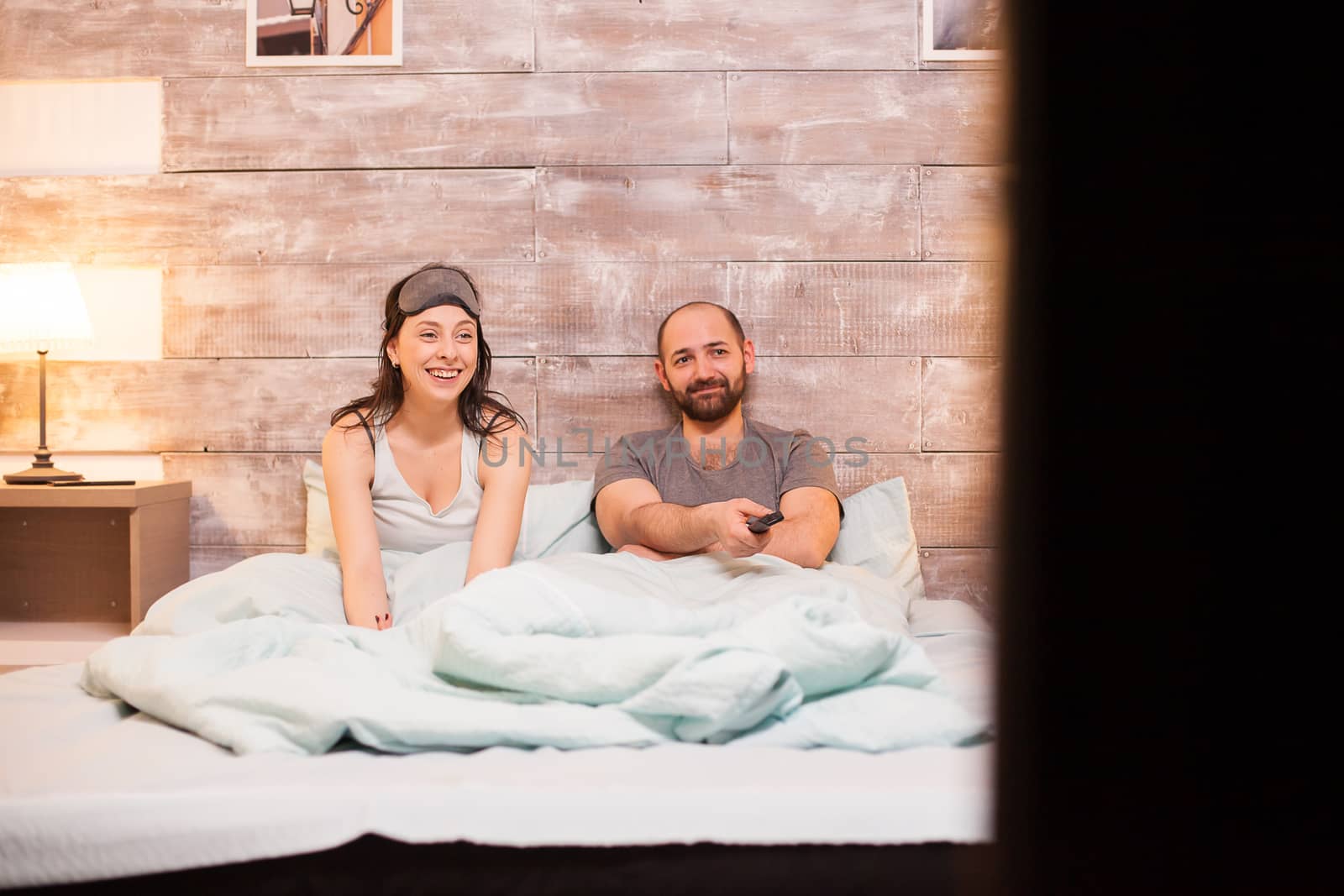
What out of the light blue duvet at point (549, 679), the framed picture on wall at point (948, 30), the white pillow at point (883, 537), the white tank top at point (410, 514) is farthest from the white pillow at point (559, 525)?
the framed picture on wall at point (948, 30)

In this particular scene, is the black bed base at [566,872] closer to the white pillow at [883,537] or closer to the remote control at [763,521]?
the remote control at [763,521]

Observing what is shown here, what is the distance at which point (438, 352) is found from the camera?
162 cm

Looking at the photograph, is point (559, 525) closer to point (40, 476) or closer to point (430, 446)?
point (430, 446)

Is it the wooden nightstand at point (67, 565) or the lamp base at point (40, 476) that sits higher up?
the lamp base at point (40, 476)

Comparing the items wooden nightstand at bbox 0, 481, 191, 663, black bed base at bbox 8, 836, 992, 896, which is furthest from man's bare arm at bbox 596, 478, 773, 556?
wooden nightstand at bbox 0, 481, 191, 663

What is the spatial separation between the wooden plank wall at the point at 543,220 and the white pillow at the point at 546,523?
0.59 ft

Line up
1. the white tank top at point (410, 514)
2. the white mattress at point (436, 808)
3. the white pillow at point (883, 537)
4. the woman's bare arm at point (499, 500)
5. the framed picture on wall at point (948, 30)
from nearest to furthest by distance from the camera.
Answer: the white mattress at point (436, 808)
the woman's bare arm at point (499, 500)
the white tank top at point (410, 514)
the white pillow at point (883, 537)
the framed picture on wall at point (948, 30)

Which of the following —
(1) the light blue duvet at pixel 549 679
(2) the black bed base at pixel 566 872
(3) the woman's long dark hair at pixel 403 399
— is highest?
(3) the woman's long dark hair at pixel 403 399

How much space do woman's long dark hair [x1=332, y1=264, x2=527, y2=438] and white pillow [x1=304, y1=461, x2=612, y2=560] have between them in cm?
15

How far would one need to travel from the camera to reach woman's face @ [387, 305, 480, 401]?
64.1 inches

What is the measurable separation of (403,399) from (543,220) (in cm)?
53

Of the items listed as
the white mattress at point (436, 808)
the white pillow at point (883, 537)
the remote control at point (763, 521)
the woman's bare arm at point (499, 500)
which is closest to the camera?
the white mattress at point (436, 808)

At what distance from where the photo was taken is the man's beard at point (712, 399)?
1.77 meters

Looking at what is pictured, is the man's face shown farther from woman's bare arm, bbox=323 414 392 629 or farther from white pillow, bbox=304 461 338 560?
white pillow, bbox=304 461 338 560
